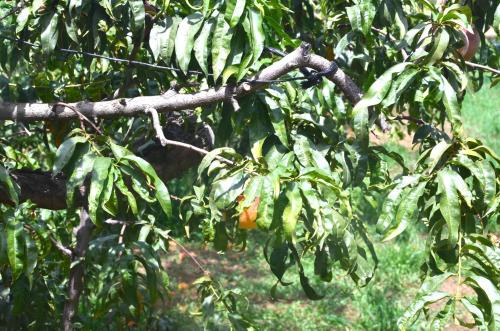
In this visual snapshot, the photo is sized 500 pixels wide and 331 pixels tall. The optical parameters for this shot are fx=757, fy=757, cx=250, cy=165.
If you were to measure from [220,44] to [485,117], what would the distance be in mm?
7712

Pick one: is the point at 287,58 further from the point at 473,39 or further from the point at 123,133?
the point at 123,133

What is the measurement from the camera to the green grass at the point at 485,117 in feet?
27.8

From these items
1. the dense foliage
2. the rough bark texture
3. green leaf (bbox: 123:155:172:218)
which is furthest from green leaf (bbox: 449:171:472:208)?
the rough bark texture

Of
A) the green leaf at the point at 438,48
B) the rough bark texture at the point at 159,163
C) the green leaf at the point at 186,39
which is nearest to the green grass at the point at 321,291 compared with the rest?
the rough bark texture at the point at 159,163

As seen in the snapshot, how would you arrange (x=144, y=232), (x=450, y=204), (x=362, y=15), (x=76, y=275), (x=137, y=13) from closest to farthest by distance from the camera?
1. (x=450, y=204)
2. (x=137, y=13)
3. (x=362, y=15)
4. (x=144, y=232)
5. (x=76, y=275)

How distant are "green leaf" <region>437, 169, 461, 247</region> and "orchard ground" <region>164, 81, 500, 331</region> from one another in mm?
2847

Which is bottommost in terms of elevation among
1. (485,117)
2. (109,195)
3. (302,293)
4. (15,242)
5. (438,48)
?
(302,293)

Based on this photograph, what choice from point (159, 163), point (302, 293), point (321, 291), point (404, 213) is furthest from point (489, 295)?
point (302, 293)

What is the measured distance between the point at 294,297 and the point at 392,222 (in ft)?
11.5

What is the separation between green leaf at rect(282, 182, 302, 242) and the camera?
165 cm

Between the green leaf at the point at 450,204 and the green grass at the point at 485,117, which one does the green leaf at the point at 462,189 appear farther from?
the green grass at the point at 485,117

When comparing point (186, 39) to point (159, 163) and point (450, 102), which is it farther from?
point (159, 163)

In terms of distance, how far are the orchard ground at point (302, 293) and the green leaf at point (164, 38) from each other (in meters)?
2.40

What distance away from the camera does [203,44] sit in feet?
6.73
